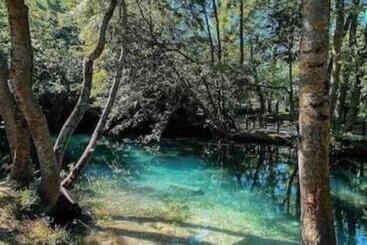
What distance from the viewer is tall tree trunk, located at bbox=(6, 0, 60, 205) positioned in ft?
22.7

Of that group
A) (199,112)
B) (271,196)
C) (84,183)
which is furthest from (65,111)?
(271,196)

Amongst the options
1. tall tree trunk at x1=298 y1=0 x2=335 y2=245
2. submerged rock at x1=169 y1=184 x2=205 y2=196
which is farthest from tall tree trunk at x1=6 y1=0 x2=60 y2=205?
submerged rock at x1=169 y1=184 x2=205 y2=196

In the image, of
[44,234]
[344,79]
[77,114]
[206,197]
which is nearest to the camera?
[44,234]

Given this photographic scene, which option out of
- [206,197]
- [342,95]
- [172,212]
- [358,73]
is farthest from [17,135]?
[342,95]

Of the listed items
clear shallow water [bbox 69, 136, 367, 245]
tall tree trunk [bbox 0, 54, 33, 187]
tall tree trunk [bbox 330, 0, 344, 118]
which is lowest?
clear shallow water [bbox 69, 136, 367, 245]

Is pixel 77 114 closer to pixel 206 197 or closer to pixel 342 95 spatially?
pixel 206 197

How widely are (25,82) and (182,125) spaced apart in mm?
19024

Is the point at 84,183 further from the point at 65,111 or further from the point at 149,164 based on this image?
the point at 65,111

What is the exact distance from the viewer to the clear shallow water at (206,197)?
8.47 meters

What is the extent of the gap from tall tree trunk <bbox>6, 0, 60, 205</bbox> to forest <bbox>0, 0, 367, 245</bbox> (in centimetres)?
2

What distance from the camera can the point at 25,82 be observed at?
23.0 feet

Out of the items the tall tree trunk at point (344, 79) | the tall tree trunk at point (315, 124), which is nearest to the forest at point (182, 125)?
the tall tree trunk at point (315, 124)

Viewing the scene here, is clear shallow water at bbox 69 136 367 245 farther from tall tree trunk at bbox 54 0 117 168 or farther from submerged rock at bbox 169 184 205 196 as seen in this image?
tall tree trunk at bbox 54 0 117 168

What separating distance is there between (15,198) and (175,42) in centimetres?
1215
